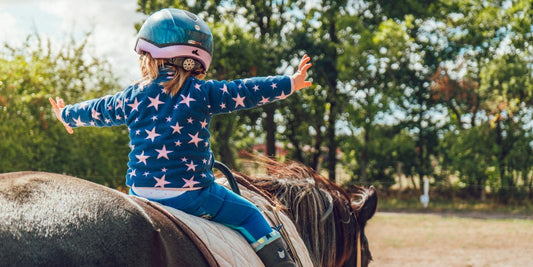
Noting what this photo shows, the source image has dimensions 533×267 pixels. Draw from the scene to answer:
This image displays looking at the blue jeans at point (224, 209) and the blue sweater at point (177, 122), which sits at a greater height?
the blue sweater at point (177, 122)

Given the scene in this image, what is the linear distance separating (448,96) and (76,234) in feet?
71.0

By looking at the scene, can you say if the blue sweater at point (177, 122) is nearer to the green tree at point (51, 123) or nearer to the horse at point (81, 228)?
the horse at point (81, 228)

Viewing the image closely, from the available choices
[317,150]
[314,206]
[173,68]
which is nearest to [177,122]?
[173,68]

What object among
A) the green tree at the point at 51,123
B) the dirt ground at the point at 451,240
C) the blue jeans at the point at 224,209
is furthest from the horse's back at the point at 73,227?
the green tree at the point at 51,123

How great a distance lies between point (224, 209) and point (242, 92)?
1.56 feet

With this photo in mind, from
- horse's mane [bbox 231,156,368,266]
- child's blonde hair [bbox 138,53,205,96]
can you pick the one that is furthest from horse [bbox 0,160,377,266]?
horse's mane [bbox 231,156,368,266]

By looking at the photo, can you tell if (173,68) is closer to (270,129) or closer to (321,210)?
(321,210)

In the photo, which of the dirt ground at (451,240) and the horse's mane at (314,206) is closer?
the horse's mane at (314,206)

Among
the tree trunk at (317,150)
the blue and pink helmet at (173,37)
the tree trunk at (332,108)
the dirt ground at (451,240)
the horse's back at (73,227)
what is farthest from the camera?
the tree trunk at (317,150)

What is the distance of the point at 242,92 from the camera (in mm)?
2291

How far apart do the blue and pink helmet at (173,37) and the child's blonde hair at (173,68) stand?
0.8 inches

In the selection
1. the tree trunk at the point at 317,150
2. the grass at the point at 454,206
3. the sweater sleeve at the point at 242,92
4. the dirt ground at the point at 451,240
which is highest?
the sweater sleeve at the point at 242,92

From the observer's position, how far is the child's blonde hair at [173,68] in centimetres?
219

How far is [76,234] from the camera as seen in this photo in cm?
157
